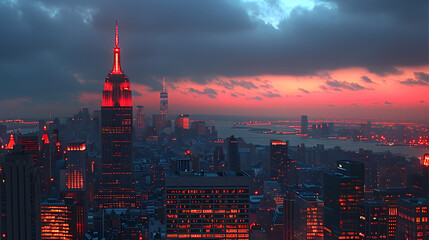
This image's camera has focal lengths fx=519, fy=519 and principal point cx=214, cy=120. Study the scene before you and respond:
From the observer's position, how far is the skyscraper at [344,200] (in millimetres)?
39969

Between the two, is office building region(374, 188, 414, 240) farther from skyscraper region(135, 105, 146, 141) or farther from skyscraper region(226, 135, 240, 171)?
skyscraper region(135, 105, 146, 141)

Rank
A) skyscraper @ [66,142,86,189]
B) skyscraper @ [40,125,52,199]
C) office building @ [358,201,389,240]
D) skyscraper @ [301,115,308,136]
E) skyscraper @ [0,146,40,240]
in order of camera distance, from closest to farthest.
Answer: skyscraper @ [0,146,40,240], office building @ [358,201,389,240], skyscraper @ [40,125,52,199], skyscraper @ [301,115,308,136], skyscraper @ [66,142,86,189]

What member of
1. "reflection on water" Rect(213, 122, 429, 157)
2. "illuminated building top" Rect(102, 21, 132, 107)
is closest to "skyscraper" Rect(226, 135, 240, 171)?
"reflection on water" Rect(213, 122, 429, 157)

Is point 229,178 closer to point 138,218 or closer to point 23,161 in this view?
point 23,161

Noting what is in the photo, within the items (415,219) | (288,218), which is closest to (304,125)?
(288,218)

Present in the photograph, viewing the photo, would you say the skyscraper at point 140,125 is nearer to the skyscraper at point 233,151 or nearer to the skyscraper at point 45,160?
the skyscraper at point 233,151

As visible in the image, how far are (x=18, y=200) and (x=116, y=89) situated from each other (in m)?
50.5

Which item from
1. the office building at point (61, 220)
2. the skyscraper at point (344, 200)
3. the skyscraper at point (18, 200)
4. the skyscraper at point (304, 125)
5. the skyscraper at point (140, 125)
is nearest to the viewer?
the skyscraper at point (18, 200)

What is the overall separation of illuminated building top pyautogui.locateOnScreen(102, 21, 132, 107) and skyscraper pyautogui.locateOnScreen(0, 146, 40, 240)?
48100 mm

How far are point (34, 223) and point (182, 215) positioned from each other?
12.8 meters

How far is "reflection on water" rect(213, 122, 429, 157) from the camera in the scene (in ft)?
124

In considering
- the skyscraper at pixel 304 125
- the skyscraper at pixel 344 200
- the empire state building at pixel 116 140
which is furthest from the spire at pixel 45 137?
the skyscraper at pixel 344 200

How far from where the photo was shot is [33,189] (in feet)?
109

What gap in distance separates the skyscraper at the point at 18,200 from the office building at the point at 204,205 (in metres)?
12.1
